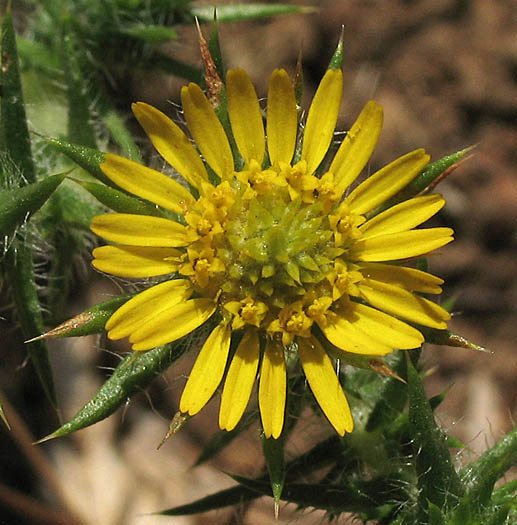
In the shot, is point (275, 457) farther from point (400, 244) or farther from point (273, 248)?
point (400, 244)

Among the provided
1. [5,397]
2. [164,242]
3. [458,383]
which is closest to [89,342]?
[5,397]

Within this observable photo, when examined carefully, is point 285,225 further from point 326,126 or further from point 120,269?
point 120,269

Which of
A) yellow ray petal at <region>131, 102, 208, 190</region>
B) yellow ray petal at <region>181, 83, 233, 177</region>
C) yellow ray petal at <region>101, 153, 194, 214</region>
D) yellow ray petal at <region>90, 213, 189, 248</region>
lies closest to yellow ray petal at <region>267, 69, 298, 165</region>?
yellow ray petal at <region>181, 83, 233, 177</region>

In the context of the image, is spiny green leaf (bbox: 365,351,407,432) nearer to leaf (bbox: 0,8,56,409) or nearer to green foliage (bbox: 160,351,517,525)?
green foliage (bbox: 160,351,517,525)

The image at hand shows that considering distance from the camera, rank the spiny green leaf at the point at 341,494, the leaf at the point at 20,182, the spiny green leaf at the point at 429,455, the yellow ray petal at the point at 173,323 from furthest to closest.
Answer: the leaf at the point at 20,182, the spiny green leaf at the point at 341,494, the spiny green leaf at the point at 429,455, the yellow ray petal at the point at 173,323

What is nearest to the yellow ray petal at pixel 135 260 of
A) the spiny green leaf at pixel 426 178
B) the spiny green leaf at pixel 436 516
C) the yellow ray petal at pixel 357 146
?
the yellow ray petal at pixel 357 146

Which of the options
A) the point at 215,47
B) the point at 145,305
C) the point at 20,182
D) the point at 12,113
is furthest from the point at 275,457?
the point at 12,113

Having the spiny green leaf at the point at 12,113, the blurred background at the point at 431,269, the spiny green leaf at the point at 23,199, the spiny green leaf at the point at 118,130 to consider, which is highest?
the spiny green leaf at the point at 12,113

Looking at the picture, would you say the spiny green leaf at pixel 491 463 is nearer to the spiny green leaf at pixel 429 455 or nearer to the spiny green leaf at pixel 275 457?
the spiny green leaf at pixel 429 455
